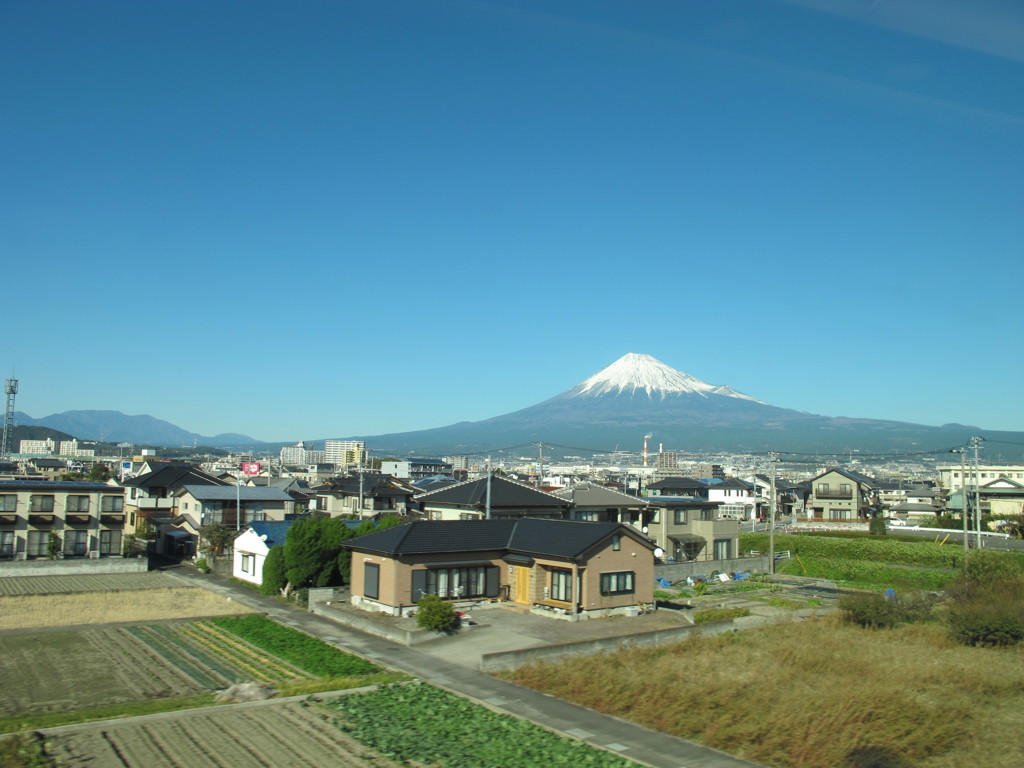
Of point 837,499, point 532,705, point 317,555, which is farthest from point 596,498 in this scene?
point 837,499

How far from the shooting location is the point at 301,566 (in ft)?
85.6

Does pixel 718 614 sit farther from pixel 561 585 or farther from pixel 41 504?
pixel 41 504

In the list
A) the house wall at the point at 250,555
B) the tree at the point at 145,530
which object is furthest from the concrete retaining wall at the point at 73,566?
the tree at the point at 145,530

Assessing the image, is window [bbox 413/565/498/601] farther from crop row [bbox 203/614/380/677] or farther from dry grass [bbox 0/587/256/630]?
dry grass [bbox 0/587/256/630]

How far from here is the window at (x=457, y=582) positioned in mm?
23375

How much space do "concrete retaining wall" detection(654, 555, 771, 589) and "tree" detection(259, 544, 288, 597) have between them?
48.3ft

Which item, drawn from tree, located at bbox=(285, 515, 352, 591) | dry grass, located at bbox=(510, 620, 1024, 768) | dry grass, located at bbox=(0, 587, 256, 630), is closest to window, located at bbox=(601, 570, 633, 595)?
dry grass, located at bbox=(510, 620, 1024, 768)

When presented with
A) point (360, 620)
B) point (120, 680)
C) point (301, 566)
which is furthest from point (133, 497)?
point (120, 680)

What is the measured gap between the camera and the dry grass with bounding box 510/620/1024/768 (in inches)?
479

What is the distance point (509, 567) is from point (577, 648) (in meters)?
7.62

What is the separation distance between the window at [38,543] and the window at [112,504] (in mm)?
2402

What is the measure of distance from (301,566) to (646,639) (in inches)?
494

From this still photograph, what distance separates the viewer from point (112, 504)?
34750 mm

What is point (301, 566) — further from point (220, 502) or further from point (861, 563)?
point (861, 563)
